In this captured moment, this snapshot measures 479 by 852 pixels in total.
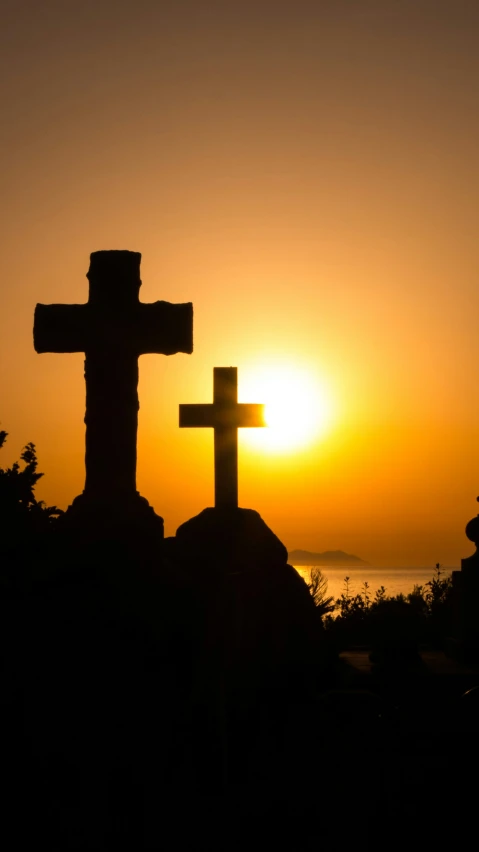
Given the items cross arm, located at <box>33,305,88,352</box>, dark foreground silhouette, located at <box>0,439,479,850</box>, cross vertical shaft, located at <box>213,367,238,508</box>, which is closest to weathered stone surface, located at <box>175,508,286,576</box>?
dark foreground silhouette, located at <box>0,439,479,850</box>

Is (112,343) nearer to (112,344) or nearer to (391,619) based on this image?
(112,344)

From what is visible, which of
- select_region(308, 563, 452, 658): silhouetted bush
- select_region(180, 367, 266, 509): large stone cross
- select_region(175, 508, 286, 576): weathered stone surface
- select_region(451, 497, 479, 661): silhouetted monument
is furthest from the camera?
select_region(180, 367, 266, 509): large stone cross

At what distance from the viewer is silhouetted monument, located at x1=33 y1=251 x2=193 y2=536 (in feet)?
28.0

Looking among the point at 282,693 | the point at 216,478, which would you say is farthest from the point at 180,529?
the point at 282,693

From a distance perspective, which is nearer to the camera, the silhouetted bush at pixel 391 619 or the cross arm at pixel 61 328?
the cross arm at pixel 61 328

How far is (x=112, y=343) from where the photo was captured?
885cm

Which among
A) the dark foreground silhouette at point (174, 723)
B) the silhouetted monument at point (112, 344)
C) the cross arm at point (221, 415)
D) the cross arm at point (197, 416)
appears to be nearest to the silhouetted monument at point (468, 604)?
the dark foreground silhouette at point (174, 723)

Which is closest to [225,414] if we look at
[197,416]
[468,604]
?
[197,416]

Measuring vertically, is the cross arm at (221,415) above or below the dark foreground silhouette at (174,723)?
above

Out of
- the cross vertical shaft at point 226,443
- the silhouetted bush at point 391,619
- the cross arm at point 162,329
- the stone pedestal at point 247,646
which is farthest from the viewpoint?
the cross vertical shaft at point 226,443

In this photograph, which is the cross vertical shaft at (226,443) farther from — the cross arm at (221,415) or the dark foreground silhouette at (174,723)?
A: the dark foreground silhouette at (174,723)

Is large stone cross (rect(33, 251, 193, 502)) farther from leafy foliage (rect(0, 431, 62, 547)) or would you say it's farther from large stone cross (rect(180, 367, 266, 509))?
large stone cross (rect(180, 367, 266, 509))

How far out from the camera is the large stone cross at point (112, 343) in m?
8.55

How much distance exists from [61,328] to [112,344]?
0.55 meters
